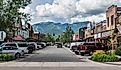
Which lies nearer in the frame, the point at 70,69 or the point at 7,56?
the point at 70,69

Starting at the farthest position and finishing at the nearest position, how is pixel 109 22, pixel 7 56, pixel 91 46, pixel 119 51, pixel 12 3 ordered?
pixel 109 22 → pixel 91 46 → pixel 119 51 → pixel 12 3 → pixel 7 56

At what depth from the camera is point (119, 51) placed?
36875mm

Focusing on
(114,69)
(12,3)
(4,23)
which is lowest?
(114,69)

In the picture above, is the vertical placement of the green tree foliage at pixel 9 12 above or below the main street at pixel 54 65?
above

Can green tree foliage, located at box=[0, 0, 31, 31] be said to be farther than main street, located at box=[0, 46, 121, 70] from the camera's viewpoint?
Yes

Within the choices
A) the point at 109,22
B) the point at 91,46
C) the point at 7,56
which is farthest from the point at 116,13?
the point at 7,56

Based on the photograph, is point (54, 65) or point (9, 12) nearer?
point (54, 65)

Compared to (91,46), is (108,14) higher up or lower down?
higher up

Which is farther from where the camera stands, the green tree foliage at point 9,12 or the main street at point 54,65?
the green tree foliage at point 9,12

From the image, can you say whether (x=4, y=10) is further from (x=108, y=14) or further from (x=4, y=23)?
(x=108, y=14)

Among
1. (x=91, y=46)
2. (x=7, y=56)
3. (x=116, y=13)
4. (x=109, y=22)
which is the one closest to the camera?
(x=7, y=56)

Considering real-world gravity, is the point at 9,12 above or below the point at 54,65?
above

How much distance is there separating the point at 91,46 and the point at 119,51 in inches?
167

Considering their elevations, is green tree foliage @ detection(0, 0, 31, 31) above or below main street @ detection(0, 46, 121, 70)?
above
